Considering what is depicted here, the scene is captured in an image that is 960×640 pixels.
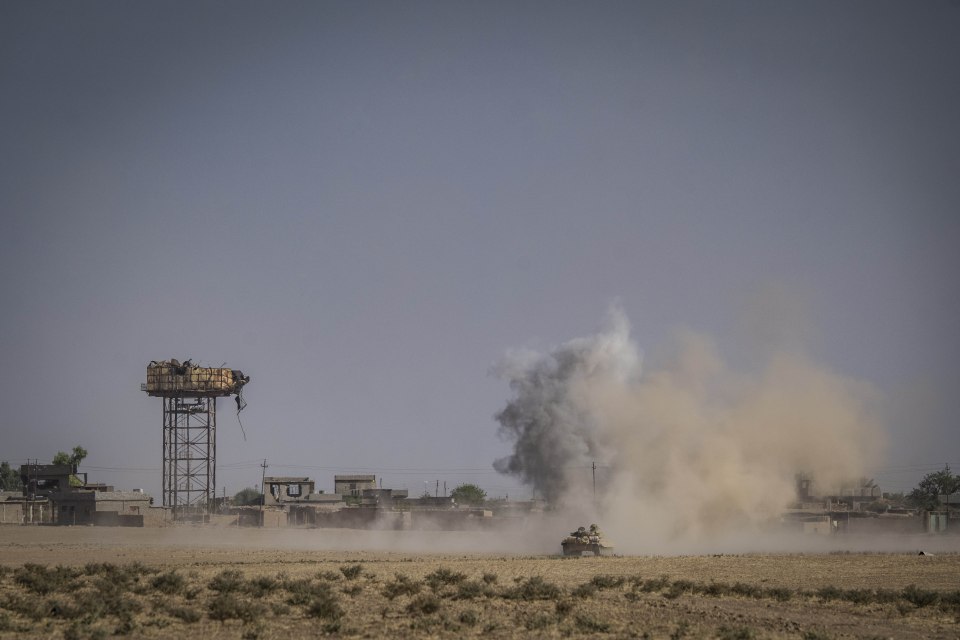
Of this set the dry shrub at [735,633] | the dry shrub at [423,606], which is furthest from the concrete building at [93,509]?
the dry shrub at [735,633]

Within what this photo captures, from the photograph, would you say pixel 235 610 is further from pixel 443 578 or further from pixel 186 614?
pixel 443 578

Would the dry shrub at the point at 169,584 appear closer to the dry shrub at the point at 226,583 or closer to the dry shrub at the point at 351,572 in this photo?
the dry shrub at the point at 226,583

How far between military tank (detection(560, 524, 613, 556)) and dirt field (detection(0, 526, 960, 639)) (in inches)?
178

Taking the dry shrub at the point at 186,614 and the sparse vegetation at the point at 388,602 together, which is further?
the dry shrub at the point at 186,614

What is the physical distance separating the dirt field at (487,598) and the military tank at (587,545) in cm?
453

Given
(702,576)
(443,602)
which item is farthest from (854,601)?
(443,602)

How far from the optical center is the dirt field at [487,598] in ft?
113

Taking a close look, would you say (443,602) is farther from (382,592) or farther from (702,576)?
(702,576)

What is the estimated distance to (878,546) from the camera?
7775 centimetres

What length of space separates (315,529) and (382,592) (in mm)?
61670

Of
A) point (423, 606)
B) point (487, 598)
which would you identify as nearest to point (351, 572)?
point (487, 598)

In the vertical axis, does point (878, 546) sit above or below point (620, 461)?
below

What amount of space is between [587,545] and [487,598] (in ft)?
89.4

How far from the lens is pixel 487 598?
4056cm
